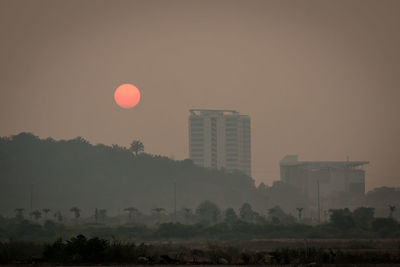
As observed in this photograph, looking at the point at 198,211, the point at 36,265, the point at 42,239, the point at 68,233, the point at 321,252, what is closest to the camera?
the point at 36,265

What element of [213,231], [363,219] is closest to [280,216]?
[363,219]

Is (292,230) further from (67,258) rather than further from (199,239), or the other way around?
(67,258)

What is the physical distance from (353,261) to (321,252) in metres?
2.18

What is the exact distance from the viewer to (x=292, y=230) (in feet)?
369

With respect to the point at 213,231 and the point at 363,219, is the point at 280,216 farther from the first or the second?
the point at 213,231

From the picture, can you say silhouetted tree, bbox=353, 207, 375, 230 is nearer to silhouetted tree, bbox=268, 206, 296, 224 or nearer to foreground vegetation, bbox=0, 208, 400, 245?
foreground vegetation, bbox=0, 208, 400, 245

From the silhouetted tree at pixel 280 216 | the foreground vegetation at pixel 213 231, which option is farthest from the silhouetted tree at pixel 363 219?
the silhouetted tree at pixel 280 216

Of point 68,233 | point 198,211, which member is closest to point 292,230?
point 68,233

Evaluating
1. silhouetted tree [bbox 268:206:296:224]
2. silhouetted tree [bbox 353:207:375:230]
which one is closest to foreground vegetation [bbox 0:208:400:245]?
silhouetted tree [bbox 353:207:375:230]

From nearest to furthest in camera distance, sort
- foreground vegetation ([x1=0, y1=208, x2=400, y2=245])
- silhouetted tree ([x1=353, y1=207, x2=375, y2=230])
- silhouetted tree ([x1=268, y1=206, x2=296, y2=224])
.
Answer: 1. foreground vegetation ([x1=0, y1=208, x2=400, y2=245])
2. silhouetted tree ([x1=353, y1=207, x2=375, y2=230])
3. silhouetted tree ([x1=268, y1=206, x2=296, y2=224])

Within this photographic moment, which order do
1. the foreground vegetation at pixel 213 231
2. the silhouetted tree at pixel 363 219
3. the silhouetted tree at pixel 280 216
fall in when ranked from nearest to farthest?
the foreground vegetation at pixel 213 231
the silhouetted tree at pixel 363 219
the silhouetted tree at pixel 280 216

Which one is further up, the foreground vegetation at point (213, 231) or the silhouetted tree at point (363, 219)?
the silhouetted tree at point (363, 219)

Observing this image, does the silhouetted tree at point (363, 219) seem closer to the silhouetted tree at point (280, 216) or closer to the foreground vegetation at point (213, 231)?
the foreground vegetation at point (213, 231)

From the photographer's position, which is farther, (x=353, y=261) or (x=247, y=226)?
(x=247, y=226)
